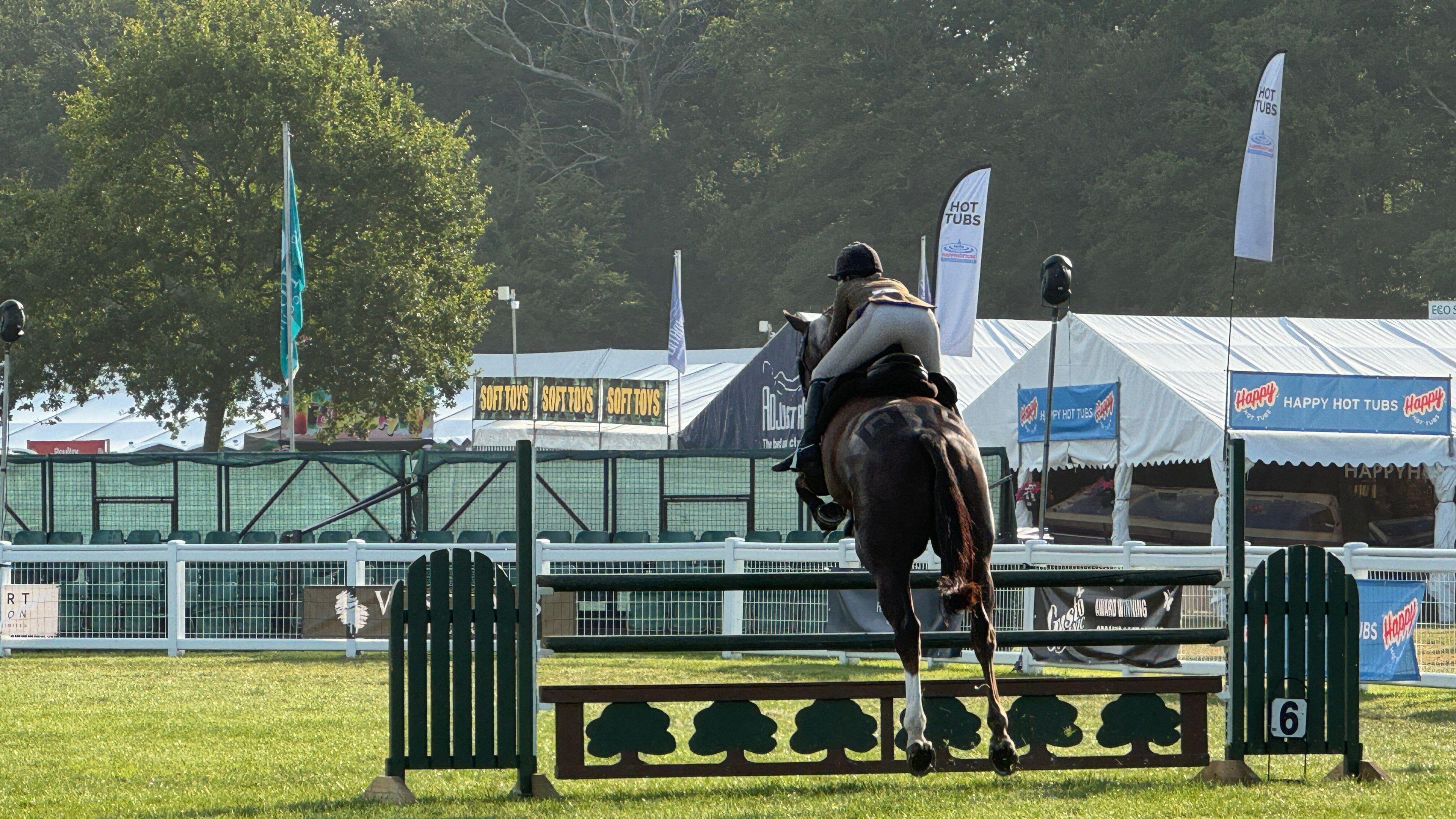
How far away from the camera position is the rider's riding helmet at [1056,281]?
53.4 feet

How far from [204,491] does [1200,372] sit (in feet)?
43.0

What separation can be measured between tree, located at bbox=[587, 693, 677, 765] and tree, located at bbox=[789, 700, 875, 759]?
0.60m

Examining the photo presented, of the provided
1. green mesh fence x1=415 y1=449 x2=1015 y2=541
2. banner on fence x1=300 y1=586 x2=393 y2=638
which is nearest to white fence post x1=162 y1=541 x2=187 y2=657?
banner on fence x1=300 y1=586 x2=393 y2=638

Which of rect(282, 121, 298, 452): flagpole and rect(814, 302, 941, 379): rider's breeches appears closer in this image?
rect(814, 302, 941, 379): rider's breeches

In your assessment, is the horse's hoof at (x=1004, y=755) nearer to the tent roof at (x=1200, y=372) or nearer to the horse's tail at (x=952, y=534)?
the horse's tail at (x=952, y=534)

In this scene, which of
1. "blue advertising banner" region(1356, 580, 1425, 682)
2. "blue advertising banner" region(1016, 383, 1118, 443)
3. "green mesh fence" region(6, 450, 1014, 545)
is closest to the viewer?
"blue advertising banner" region(1356, 580, 1425, 682)

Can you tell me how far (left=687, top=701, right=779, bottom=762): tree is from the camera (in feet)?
26.1

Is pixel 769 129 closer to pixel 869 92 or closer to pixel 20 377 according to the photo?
pixel 869 92

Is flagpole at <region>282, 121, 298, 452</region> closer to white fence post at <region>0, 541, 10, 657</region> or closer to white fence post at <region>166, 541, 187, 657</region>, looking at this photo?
white fence post at <region>0, 541, 10, 657</region>

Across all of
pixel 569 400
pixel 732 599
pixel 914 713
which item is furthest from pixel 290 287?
pixel 914 713

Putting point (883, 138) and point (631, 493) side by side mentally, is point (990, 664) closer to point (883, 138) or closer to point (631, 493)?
point (631, 493)

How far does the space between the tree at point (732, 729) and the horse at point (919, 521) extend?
46.5 inches

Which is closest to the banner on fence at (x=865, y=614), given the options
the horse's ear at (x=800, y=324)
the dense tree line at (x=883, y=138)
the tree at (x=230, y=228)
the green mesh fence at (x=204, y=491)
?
the horse's ear at (x=800, y=324)

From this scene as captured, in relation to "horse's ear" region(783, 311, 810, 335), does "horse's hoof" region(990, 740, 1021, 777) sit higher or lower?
lower
